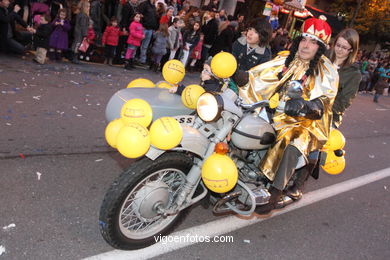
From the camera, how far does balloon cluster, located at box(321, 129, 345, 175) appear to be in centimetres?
401

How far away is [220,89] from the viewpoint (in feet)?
10.5

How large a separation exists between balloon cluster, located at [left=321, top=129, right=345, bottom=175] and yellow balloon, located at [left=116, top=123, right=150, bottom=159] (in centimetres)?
230

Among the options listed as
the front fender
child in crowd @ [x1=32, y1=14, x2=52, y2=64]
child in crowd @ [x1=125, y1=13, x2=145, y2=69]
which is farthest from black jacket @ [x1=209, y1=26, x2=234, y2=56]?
the front fender

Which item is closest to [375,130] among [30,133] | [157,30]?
[157,30]

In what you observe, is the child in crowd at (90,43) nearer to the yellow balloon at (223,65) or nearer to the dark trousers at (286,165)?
the yellow balloon at (223,65)

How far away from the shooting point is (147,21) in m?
10.2

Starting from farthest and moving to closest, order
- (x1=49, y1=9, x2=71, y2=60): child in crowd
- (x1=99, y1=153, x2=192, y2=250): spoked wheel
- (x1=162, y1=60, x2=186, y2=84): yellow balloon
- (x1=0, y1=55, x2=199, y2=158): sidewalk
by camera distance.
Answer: (x1=49, y1=9, x2=71, y2=60): child in crowd, (x1=0, y1=55, x2=199, y2=158): sidewalk, (x1=162, y1=60, x2=186, y2=84): yellow balloon, (x1=99, y1=153, x2=192, y2=250): spoked wheel

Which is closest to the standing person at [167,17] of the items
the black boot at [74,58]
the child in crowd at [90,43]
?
the child in crowd at [90,43]

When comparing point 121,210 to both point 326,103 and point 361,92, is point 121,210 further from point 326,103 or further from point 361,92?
point 361,92

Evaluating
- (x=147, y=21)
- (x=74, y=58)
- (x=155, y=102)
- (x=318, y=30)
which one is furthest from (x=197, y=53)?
(x=155, y=102)

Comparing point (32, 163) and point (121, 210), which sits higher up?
point (121, 210)

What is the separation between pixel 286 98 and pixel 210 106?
44.9 inches

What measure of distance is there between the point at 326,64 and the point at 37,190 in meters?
3.14

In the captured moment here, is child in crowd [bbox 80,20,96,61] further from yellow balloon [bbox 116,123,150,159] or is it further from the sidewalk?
yellow balloon [bbox 116,123,150,159]
